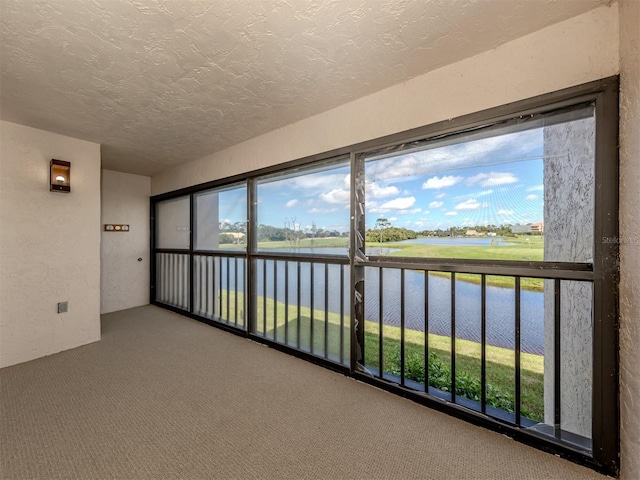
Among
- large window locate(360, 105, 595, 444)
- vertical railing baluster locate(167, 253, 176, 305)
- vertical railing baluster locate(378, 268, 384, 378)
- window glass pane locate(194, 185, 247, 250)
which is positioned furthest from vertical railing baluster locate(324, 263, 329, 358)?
vertical railing baluster locate(167, 253, 176, 305)

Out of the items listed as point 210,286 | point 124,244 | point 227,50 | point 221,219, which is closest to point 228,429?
point 227,50

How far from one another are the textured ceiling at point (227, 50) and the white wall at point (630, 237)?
30cm

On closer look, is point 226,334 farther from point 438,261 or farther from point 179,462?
point 438,261

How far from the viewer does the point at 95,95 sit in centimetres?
196

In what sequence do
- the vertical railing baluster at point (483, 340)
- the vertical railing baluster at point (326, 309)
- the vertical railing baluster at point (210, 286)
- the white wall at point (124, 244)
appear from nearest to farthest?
the vertical railing baluster at point (483, 340), the vertical railing baluster at point (326, 309), the vertical railing baluster at point (210, 286), the white wall at point (124, 244)

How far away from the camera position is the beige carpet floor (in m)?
1.28

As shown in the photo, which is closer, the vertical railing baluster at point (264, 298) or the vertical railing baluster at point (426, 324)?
the vertical railing baluster at point (426, 324)

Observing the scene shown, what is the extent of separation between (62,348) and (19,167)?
178 cm

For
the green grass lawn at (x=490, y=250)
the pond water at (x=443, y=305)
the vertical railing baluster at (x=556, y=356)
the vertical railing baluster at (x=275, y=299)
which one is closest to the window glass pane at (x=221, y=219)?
the vertical railing baluster at (x=275, y=299)

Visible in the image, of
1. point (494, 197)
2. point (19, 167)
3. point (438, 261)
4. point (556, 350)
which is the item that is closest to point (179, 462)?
point (438, 261)

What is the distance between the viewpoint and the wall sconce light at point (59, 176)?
259 centimetres

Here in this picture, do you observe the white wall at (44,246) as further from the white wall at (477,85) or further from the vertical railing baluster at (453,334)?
the vertical railing baluster at (453,334)

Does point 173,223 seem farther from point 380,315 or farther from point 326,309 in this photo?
point 380,315

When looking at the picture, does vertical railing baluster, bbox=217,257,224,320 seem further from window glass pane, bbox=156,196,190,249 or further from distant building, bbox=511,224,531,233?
distant building, bbox=511,224,531,233
